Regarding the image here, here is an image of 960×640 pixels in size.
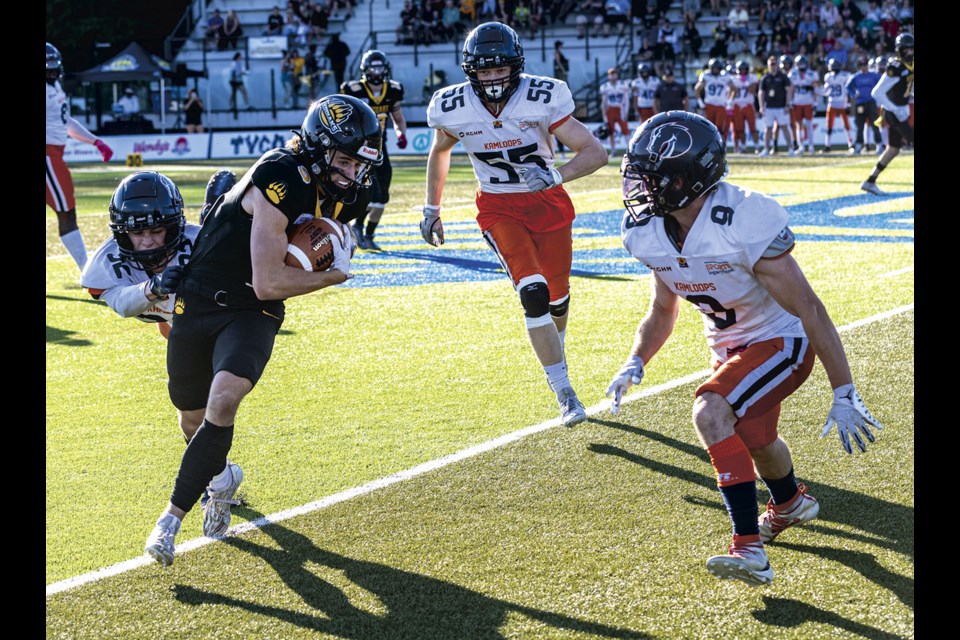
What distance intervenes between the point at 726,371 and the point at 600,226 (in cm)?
994

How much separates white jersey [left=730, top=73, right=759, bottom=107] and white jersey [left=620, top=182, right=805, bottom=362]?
72.0 feet

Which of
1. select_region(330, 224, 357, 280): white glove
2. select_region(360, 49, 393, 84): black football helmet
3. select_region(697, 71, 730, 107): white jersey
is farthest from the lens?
select_region(697, 71, 730, 107): white jersey

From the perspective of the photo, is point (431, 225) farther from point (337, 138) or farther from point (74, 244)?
point (74, 244)

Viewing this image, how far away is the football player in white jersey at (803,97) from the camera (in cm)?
2555

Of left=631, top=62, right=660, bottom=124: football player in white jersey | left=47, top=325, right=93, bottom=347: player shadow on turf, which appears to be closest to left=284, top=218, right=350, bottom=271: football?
left=47, top=325, right=93, bottom=347: player shadow on turf

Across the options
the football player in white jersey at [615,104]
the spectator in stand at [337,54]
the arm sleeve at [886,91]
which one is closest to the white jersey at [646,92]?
the football player in white jersey at [615,104]

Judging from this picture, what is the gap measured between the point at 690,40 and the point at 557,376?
90.2 feet

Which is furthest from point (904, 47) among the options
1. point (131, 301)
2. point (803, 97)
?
point (131, 301)

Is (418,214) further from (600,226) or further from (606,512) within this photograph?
(606,512)

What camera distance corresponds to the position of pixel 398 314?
9.26 m

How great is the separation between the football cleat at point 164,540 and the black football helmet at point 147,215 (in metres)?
1.27

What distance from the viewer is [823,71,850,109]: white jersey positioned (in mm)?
25609

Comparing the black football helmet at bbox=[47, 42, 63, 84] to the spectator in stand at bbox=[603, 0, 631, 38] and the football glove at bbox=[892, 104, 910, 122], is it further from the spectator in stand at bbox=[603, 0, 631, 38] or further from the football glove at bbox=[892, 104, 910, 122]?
the spectator in stand at bbox=[603, 0, 631, 38]

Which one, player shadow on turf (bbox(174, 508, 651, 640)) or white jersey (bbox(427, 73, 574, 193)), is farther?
white jersey (bbox(427, 73, 574, 193))
